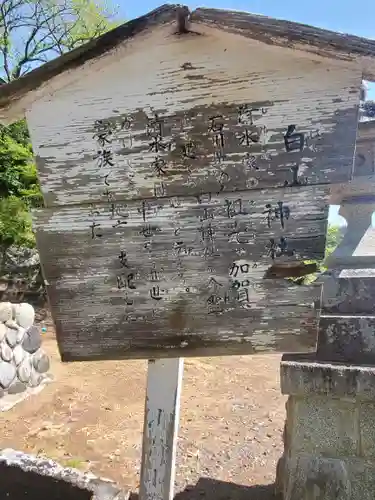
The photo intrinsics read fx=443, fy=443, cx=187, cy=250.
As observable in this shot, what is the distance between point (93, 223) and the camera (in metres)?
1.72

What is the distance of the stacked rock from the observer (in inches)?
221

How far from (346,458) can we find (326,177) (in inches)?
63.2

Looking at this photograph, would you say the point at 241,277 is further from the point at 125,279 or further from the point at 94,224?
the point at 94,224

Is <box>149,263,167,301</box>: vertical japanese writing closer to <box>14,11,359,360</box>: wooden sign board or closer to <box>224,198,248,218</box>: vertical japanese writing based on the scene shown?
<box>14,11,359,360</box>: wooden sign board

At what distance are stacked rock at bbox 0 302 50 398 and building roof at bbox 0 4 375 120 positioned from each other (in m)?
4.88

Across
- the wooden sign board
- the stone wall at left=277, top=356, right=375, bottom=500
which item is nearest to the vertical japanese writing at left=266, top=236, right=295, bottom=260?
the wooden sign board

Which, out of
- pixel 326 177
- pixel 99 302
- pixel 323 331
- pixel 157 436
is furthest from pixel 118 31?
pixel 323 331

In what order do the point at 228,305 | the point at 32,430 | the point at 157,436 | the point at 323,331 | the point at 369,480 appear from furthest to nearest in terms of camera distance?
the point at 32,430 < the point at 323,331 < the point at 369,480 < the point at 157,436 < the point at 228,305

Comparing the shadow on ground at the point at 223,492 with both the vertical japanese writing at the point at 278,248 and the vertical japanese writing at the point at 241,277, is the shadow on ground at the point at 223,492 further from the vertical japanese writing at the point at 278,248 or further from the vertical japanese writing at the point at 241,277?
the vertical japanese writing at the point at 278,248

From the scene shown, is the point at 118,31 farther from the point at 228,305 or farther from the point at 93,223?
the point at 228,305

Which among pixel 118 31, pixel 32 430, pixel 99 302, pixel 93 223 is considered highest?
pixel 118 31

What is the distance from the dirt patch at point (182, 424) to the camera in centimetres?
366

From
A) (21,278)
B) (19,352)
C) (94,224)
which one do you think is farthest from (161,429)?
(21,278)

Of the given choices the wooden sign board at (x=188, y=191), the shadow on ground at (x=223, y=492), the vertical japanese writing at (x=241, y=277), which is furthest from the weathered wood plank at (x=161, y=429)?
the shadow on ground at (x=223, y=492)
